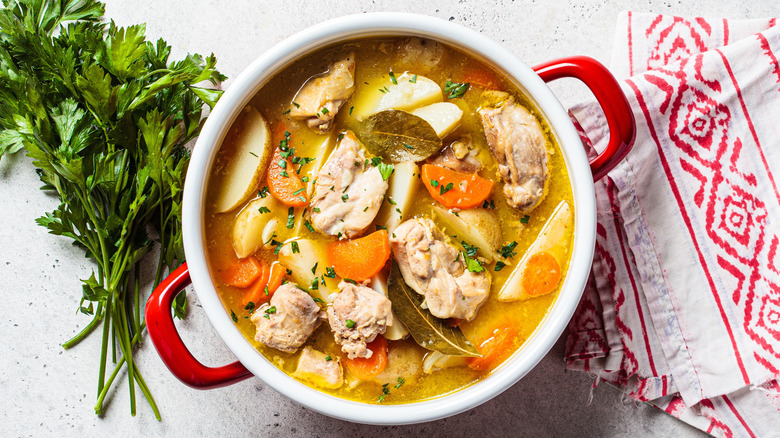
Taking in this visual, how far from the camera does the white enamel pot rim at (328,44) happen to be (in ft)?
6.15

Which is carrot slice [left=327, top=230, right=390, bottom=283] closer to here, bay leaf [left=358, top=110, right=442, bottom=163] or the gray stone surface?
bay leaf [left=358, top=110, right=442, bottom=163]

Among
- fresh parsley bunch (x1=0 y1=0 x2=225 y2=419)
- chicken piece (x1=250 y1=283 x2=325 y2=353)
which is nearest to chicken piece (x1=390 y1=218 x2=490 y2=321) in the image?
chicken piece (x1=250 y1=283 x2=325 y2=353)

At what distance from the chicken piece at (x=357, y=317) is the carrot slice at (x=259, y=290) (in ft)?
0.78

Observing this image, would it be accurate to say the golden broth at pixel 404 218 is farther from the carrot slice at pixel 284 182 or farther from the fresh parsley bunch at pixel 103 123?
the fresh parsley bunch at pixel 103 123

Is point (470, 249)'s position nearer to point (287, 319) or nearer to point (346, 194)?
point (346, 194)

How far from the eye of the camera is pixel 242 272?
200cm

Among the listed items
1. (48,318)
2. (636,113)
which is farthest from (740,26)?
(48,318)

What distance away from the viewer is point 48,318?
2516 millimetres

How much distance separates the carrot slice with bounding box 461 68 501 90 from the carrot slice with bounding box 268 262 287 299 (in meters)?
0.87

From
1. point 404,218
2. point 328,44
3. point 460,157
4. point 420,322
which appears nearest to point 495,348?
point 420,322

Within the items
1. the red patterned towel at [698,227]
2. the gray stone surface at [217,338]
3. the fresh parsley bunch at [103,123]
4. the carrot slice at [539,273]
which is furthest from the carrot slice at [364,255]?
the red patterned towel at [698,227]

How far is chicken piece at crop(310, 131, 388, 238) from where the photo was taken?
192cm

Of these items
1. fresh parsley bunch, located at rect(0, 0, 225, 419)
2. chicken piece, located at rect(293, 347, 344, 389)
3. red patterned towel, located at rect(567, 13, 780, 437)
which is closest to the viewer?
chicken piece, located at rect(293, 347, 344, 389)

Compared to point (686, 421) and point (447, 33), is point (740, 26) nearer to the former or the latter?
point (447, 33)
